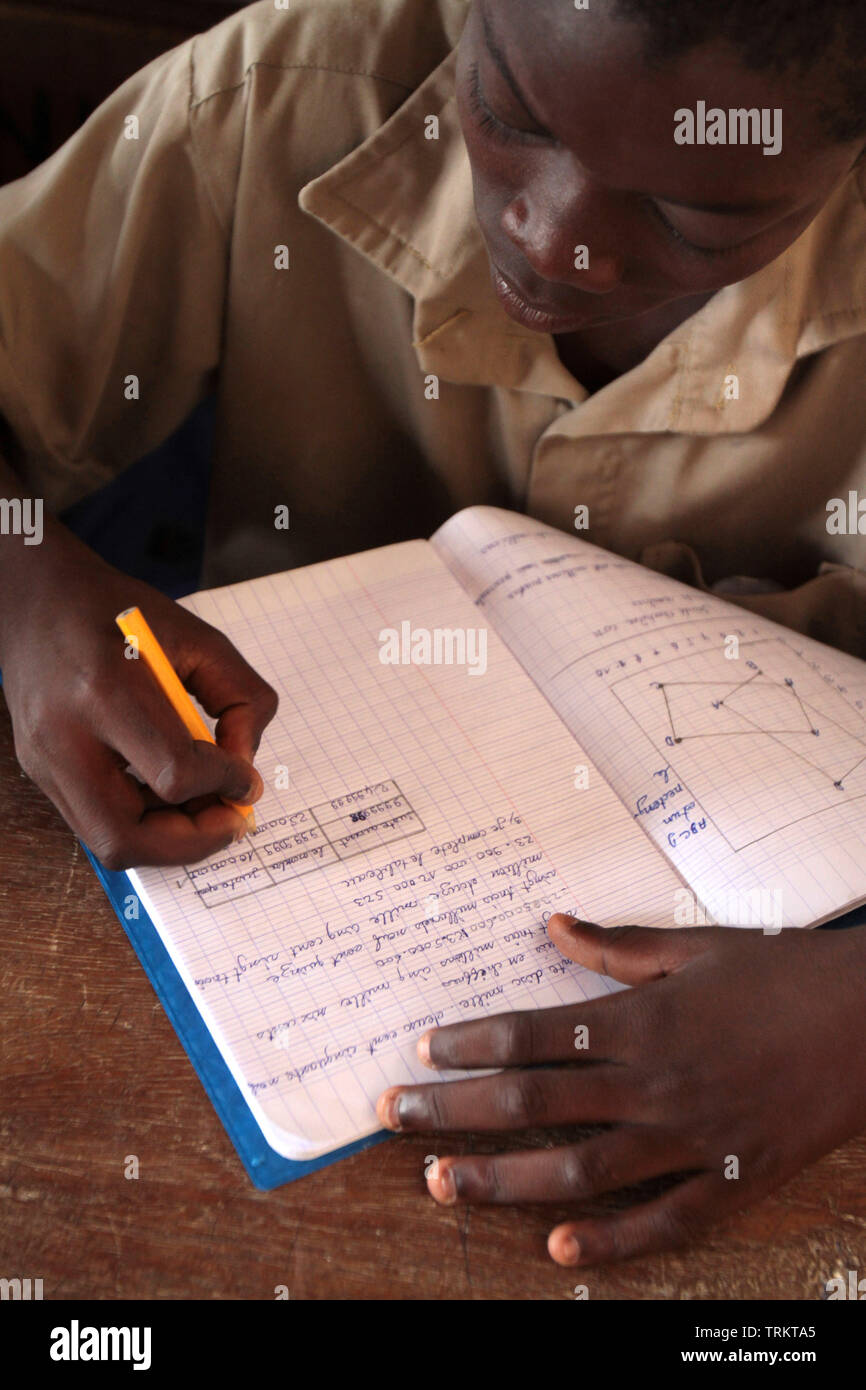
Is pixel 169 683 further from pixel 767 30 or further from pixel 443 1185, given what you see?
pixel 767 30

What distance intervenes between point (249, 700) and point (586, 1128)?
0.30 m

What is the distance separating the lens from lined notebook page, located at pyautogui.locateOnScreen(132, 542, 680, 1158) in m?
0.53

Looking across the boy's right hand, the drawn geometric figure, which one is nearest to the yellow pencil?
the boy's right hand

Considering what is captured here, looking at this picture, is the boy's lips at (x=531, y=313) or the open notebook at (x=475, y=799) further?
the boy's lips at (x=531, y=313)

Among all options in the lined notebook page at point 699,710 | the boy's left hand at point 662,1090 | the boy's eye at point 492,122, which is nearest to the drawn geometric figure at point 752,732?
the lined notebook page at point 699,710

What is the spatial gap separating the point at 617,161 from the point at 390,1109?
46 cm

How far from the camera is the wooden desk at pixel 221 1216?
1.54 feet

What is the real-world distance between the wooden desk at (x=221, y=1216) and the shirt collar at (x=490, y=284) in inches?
20.7

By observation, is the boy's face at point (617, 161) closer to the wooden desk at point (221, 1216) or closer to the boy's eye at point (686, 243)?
the boy's eye at point (686, 243)

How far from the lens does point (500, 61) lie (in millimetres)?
507

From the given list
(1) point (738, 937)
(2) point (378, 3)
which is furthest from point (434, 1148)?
(2) point (378, 3)

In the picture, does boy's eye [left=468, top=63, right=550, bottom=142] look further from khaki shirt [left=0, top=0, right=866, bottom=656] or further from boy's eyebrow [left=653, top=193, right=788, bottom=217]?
khaki shirt [left=0, top=0, right=866, bottom=656]

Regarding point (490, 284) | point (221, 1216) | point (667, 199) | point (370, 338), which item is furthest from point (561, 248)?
point (221, 1216)

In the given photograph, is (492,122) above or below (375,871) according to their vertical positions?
above
